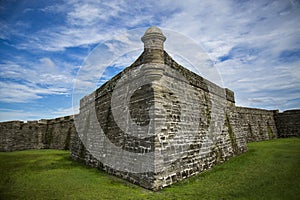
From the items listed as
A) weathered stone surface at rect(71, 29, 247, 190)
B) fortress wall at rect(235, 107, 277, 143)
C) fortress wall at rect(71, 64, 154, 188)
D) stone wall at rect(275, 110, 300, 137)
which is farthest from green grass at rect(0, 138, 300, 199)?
stone wall at rect(275, 110, 300, 137)

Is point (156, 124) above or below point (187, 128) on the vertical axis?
above

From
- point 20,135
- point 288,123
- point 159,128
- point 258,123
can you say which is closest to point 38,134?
point 20,135

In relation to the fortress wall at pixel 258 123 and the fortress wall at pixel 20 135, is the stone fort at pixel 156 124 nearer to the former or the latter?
the fortress wall at pixel 258 123

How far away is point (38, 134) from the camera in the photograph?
2062 centimetres

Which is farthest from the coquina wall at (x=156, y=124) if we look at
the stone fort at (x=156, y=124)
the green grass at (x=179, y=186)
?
the green grass at (x=179, y=186)

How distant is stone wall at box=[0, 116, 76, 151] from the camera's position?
59.0ft

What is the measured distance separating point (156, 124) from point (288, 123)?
77.7 feet

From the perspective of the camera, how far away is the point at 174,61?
7309mm

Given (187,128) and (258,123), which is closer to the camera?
(187,128)

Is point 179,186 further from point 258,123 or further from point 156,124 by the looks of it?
point 258,123

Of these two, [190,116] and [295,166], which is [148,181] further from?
[295,166]

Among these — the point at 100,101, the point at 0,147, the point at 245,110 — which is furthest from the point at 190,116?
the point at 0,147

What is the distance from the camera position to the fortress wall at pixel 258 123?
1906cm

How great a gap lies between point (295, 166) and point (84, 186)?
323 inches
